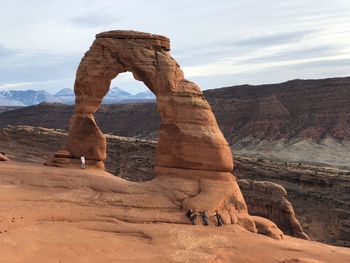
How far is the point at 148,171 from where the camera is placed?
41.5 metres

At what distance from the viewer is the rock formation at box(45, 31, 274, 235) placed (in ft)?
59.4

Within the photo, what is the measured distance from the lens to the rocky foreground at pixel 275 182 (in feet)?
94.1

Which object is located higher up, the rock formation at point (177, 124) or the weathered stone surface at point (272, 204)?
the rock formation at point (177, 124)

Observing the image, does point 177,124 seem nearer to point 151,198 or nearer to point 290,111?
point 151,198

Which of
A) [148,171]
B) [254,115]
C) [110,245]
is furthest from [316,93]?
[110,245]

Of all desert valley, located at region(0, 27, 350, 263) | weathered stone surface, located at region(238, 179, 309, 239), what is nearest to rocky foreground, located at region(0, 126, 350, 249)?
weathered stone surface, located at region(238, 179, 309, 239)

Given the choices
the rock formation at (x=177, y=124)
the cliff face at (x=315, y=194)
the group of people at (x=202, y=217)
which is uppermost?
the rock formation at (x=177, y=124)

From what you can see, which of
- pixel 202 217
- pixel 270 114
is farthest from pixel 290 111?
pixel 202 217

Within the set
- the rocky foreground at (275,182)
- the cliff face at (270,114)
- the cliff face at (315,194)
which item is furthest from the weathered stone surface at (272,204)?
the cliff face at (270,114)

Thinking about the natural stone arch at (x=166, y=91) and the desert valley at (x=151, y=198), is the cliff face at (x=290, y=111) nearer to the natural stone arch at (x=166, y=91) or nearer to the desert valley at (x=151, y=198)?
the desert valley at (x=151, y=198)

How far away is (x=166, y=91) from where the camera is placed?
19.2 meters

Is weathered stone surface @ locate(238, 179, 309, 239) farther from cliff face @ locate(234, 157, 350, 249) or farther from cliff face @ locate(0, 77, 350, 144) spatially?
cliff face @ locate(0, 77, 350, 144)

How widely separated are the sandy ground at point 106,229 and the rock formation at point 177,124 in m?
0.98

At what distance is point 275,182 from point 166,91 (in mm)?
23490
